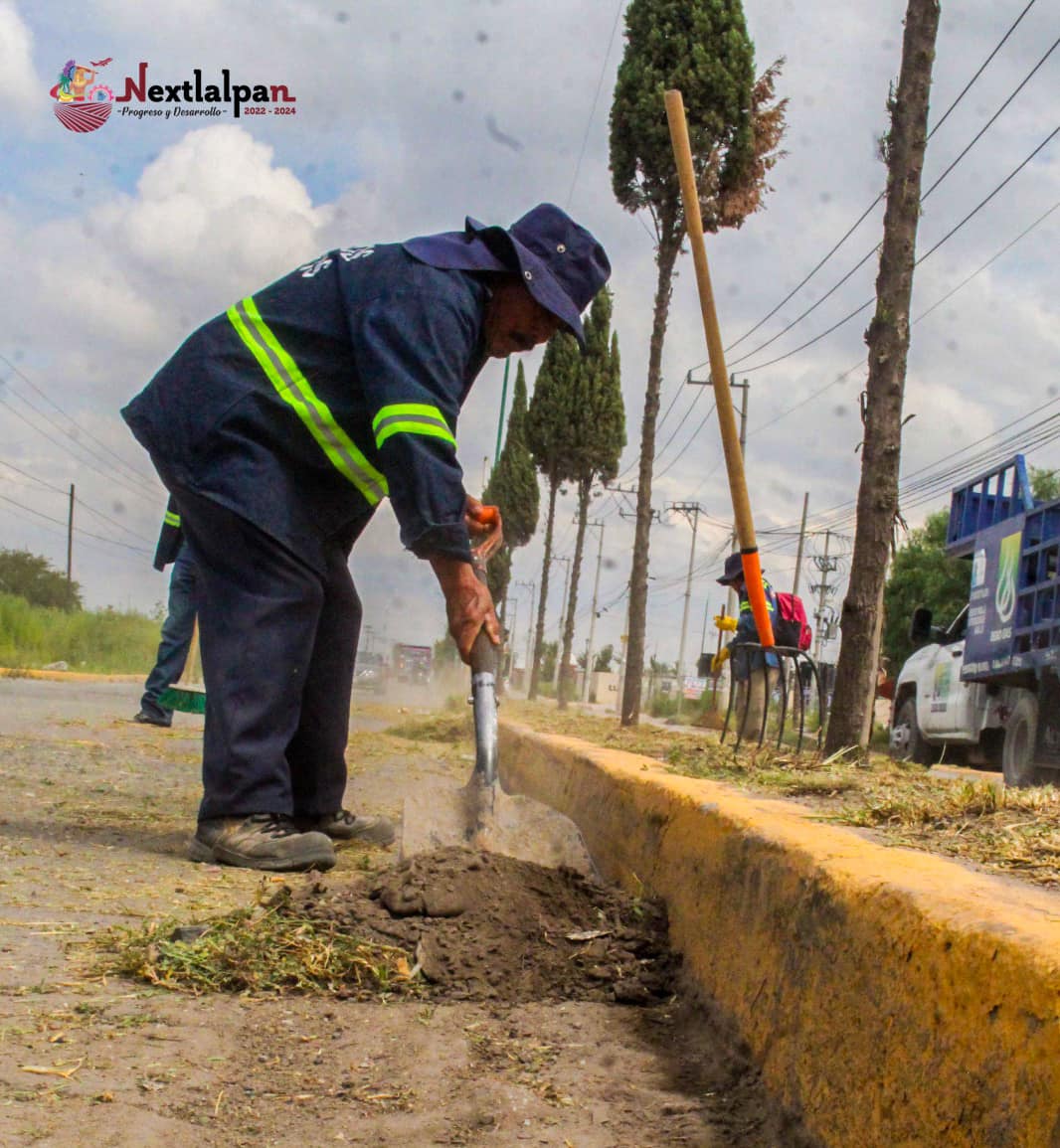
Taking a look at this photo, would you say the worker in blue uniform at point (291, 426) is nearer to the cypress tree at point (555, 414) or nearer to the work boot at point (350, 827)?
the work boot at point (350, 827)

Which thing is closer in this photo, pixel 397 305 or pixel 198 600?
pixel 397 305

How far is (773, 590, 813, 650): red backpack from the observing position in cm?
951

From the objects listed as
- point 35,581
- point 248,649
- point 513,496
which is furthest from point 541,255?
point 35,581

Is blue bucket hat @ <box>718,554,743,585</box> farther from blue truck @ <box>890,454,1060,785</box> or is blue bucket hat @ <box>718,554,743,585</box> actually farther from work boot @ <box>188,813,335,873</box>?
work boot @ <box>188,813,335,873</box>

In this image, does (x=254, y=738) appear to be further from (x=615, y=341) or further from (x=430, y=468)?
(x=615, y=341)

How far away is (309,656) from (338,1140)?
2.25m

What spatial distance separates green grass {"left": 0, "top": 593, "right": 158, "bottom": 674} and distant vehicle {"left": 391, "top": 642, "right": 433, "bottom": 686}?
38.2 meters

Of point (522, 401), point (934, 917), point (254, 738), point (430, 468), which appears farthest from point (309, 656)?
point (522, 401)

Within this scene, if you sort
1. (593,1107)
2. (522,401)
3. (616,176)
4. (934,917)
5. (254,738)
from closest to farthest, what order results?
(934,917) < (593,1107) < (254,738) < (616,176) < (522,401)

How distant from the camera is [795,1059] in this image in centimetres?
186

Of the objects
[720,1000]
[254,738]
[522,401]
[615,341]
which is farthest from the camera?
[522,401]

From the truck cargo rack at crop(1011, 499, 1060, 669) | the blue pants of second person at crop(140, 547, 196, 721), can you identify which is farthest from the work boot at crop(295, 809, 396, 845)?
the truck cargo rack at crop(1011, 499, 1060, 669)

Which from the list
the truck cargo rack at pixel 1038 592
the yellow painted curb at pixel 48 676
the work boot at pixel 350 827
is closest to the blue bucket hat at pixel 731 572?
the truck cargo rack at pixel 1038 592

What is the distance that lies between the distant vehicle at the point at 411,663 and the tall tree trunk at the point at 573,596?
3982 cm
